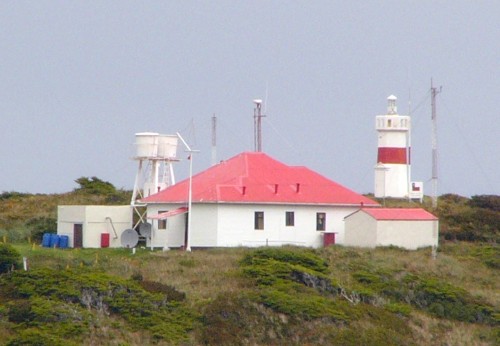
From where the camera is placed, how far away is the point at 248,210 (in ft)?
138

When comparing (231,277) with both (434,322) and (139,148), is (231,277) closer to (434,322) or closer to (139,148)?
(434,322)

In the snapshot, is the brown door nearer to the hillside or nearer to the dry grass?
the hillside

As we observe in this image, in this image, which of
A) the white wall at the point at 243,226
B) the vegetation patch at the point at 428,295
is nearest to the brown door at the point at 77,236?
the white wall at the point at 243,226

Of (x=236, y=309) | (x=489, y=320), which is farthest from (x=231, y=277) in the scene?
(x=489, y=320)

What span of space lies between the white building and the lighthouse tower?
22.1 ft

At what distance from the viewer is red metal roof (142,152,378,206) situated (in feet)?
139

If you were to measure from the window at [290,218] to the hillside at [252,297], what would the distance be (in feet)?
10.3

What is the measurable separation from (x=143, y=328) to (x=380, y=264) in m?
10.1

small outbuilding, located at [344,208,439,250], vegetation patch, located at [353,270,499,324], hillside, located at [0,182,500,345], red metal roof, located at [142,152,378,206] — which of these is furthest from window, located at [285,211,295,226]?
vegetation patch, located at [353,270,499,324]

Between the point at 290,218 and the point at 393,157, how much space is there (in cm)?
1004

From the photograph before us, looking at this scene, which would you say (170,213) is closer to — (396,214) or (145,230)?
(145,230)

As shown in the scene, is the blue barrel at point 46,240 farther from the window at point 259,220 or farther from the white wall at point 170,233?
the window at point 259,220

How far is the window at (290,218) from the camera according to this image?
4269 centimetres

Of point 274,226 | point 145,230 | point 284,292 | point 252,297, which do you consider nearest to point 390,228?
point 274,226
